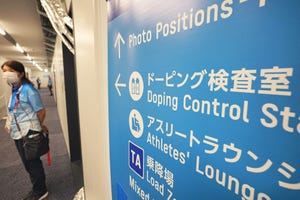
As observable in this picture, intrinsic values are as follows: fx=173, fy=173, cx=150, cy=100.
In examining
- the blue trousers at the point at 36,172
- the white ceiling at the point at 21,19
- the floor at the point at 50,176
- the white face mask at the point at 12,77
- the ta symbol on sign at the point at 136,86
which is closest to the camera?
the ta symbol on sign at the point at 136,86

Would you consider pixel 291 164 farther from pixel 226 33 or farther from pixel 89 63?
pixel 89 63

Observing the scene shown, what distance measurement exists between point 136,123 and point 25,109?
53.3 inches

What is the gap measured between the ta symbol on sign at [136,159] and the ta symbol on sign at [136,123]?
0.17 feet

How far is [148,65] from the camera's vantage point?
0.56m

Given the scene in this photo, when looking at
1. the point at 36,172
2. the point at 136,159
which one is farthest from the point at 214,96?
the point at 36,172

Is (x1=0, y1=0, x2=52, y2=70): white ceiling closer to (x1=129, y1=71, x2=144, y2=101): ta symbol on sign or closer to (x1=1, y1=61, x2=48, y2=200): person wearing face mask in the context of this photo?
(x1=1, y1=61, x2=48, y2=200): person wearing face mask

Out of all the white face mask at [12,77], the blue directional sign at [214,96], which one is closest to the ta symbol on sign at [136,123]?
the blue directional sign at [214,96]

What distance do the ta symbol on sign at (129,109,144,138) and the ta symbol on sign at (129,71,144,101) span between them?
0.19 feet

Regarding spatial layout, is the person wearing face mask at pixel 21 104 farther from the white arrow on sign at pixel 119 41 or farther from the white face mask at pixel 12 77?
the white arrow on sign at pixel 119 41

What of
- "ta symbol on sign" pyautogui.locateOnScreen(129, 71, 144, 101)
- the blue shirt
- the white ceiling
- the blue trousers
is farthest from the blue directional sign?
the white ceiling

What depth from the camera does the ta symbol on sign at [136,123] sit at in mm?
630

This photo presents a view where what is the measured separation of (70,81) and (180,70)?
249 cm

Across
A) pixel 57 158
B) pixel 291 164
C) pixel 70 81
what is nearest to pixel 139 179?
pixel 291 164

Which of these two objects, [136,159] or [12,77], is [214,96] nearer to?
[136,159]
